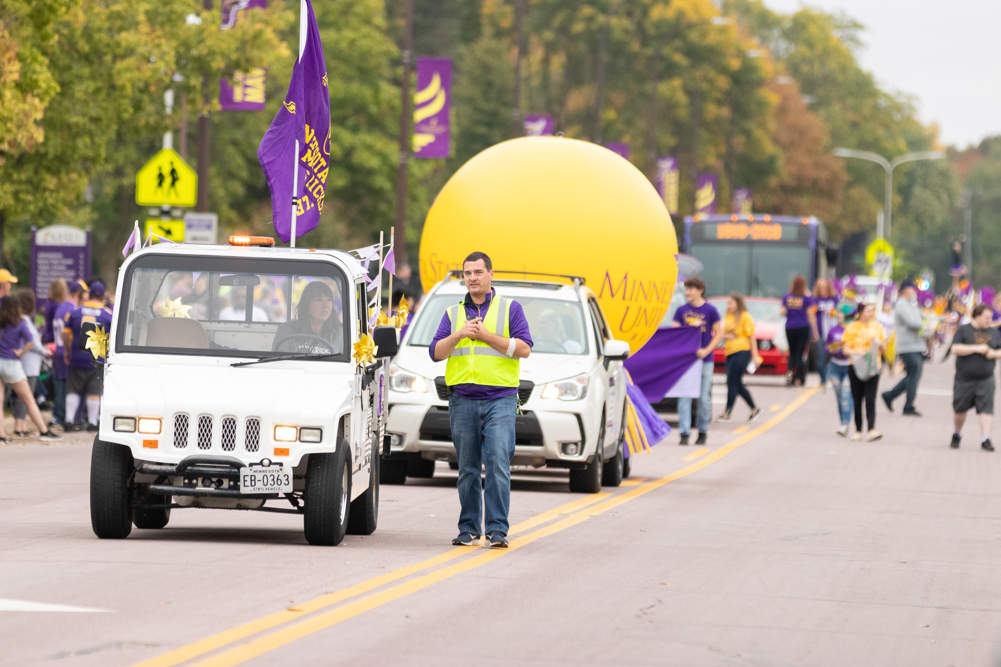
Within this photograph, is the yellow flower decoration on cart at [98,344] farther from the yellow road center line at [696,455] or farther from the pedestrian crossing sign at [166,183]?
the pedestrian crossing sign at [166,183]

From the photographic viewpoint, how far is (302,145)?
56.4 ft

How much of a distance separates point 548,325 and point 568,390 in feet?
2.95

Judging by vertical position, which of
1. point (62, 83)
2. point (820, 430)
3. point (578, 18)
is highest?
point (578, 18)

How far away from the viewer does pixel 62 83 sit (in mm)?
29656

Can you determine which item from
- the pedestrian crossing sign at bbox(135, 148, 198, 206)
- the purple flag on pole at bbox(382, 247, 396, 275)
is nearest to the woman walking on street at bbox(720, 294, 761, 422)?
the pedestrian crossing sign at bbox(135, 148, 198, 206)

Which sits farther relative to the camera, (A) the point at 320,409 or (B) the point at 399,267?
(B) the point at 399,267

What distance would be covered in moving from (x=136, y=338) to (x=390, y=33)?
8279 cm

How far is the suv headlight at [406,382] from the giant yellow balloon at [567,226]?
2.53 m

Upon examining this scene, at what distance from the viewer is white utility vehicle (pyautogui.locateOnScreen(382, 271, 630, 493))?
1720cm

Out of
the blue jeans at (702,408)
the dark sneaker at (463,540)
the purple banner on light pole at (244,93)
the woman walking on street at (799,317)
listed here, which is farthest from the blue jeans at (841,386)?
the dark sneaker at (463,540)

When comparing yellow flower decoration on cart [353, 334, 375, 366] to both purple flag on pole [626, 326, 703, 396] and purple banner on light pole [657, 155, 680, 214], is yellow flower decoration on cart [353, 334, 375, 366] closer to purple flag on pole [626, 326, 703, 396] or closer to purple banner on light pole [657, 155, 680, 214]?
purple flag on pole [626, 326, 703, 396]

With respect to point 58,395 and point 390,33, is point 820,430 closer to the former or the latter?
point 58,395

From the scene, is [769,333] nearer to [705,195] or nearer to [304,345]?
[304,345]

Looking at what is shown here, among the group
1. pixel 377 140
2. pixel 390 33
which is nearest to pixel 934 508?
pixel 377 140
